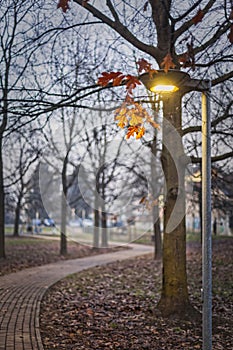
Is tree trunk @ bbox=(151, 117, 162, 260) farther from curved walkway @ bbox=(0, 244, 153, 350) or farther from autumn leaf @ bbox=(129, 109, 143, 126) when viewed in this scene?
autumn leaf @ bbox=(129, 109, 143, 126)

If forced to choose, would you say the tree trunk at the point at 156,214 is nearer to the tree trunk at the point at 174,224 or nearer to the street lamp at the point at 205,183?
the tree trunk at the point at 174,224

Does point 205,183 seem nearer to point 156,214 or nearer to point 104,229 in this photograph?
point 156,214

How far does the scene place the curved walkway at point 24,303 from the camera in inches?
247

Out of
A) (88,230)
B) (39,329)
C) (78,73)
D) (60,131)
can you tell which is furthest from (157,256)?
(88,230)

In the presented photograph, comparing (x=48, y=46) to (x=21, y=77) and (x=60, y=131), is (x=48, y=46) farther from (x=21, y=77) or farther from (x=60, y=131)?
(x=60, y=131)

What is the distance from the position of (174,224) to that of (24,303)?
3287 millimetres

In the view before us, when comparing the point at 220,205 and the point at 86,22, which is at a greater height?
the point at 86,22

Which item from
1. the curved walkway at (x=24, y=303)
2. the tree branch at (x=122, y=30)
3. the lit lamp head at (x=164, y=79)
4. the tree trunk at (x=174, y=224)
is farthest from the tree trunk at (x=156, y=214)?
the lit lamp head at (x=164, y=79)

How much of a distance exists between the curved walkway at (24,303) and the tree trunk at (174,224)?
226 cm

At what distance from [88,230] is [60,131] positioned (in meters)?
22.6

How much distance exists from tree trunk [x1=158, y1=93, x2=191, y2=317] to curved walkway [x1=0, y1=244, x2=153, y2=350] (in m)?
2.26

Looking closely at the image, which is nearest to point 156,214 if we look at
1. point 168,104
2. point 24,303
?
point 24,303

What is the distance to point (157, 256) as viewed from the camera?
19.3m

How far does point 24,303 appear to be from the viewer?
895 cm
